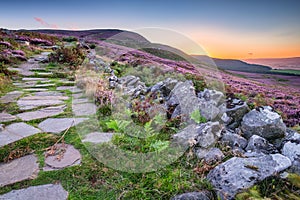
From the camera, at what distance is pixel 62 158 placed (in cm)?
271

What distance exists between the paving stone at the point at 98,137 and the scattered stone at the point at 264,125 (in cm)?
203

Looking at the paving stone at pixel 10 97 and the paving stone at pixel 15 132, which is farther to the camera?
the paving stone at pixel 10 97

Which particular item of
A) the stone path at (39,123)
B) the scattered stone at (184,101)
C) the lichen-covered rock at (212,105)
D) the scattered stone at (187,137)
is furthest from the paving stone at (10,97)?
the lichen-covered rock at (212,105)

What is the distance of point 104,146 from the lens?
2953 millimetres

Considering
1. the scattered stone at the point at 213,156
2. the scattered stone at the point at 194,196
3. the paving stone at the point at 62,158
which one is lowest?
the paving stone at the point at 62,158

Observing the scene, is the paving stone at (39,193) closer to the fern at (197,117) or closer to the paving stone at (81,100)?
the fern at (197,117)

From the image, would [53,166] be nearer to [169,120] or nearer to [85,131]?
[85,131]

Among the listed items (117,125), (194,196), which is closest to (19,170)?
(117,125)

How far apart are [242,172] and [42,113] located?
3.69m

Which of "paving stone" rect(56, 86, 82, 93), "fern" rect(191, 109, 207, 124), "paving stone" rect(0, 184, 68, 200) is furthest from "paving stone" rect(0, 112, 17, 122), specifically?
"fern" rect(191, 109, 207, 124)

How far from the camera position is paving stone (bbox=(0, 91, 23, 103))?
509 cm

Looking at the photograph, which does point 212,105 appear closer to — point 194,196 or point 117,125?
point 117,125

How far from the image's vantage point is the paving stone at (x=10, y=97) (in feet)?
16.7

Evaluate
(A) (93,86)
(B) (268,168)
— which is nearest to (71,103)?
(A) (93,86)
